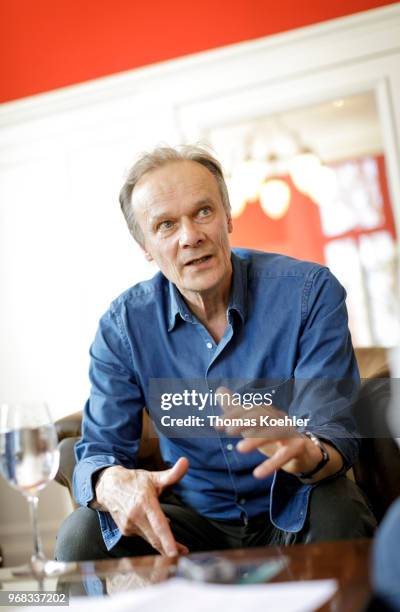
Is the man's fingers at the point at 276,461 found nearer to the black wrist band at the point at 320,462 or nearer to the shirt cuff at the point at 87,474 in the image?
the black wrist band at the point at 320,462

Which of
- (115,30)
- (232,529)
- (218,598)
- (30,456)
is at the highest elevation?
(115,30)

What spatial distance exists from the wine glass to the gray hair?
0.97 m

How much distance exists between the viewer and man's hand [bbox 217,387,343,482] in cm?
112

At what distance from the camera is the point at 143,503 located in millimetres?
1364

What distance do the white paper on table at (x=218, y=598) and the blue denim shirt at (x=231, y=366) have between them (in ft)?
2.33

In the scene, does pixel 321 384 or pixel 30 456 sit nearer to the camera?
pixel 30 456

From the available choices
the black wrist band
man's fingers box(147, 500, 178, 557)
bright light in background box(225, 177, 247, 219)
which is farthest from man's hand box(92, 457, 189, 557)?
bright light in background box(225, 177, 247, 219)

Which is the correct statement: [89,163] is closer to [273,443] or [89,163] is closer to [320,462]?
[320,462]

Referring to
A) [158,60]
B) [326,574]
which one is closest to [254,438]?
[326,574]

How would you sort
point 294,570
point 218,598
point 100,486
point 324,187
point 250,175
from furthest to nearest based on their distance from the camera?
point 250,175 < point 324,187 < point 100,486 < point 294,570 < point 218,598

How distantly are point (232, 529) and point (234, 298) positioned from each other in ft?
1.69

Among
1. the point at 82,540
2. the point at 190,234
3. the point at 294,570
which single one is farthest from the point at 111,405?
the point at 294,570

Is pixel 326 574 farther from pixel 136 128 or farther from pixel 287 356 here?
pixel 136 128

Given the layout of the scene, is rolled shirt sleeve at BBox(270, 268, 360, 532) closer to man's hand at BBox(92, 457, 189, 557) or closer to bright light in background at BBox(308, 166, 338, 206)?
man's hand at BBox(92, 457, 189, 557)
